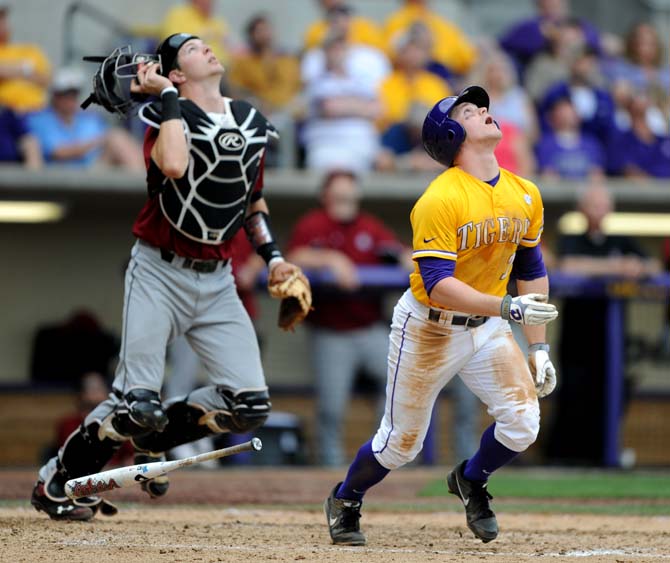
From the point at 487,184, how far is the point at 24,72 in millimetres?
6585

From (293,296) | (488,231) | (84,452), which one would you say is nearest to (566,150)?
(293,296)

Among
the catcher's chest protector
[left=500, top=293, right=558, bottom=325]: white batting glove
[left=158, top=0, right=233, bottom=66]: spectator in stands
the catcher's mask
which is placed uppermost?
[left=158, top=0, right=233, bottom=66]: spectator in stands

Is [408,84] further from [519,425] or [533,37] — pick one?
[519,425]

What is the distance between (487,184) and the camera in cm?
458

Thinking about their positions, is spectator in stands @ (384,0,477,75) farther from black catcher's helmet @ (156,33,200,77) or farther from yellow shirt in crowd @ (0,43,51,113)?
black catcher's helmet @ (156,33,200,77)

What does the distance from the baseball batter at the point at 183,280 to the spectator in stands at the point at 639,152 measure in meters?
5.76

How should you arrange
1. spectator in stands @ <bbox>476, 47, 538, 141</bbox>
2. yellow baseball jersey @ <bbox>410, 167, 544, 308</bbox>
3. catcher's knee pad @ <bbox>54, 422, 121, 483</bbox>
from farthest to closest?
spectator in stands @ <bbox>476, 47, 538, 141</bbox> → catcher's knee pad @ <bbox>54, 422, 121, 483</bbox> → yellow baseball jersey @ <bbox>410, 167, 544, 308</bbox>

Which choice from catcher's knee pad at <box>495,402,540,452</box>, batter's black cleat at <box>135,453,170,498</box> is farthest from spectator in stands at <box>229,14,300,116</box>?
catcher's knee pad at <box>495,402,540,452</box>

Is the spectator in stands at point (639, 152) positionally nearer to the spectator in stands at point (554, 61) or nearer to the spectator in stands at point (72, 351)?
the spectator in stands at point (554, 61)

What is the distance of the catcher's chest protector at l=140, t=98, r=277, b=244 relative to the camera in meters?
4.93

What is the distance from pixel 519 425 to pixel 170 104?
5.93 feet

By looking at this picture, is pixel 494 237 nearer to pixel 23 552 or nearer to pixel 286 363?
pixel 23 552

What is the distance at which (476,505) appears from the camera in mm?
4805

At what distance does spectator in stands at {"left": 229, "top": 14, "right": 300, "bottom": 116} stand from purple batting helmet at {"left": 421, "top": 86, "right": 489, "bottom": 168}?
5.84 m
